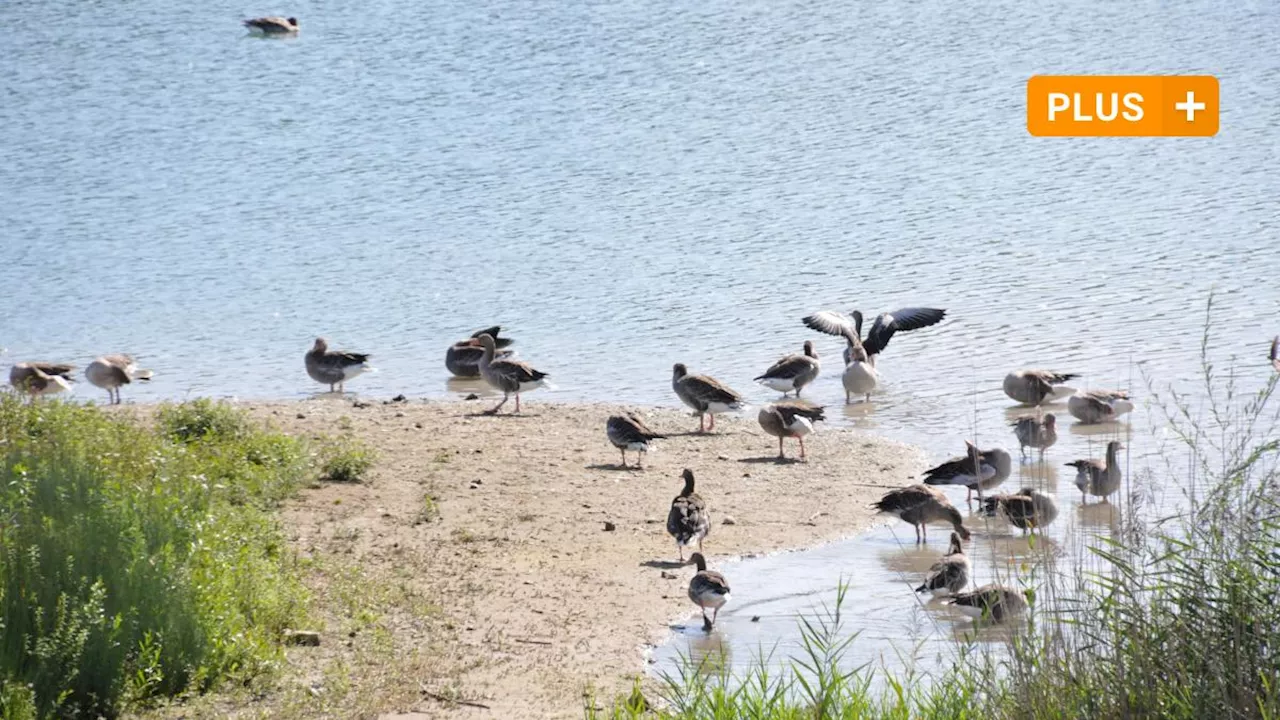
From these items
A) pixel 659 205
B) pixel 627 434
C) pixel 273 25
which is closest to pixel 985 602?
pixel 627 434

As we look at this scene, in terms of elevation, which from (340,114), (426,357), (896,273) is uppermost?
(340,114)

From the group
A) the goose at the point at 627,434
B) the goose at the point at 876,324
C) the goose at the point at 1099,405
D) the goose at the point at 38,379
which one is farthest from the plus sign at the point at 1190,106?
the goose at the point at 38,379

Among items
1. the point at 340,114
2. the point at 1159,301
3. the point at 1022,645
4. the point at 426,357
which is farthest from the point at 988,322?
the point at 340,114

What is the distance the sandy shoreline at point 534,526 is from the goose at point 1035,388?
6.37 feet

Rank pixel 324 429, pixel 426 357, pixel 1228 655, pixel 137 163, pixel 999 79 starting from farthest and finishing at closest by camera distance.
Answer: pixel 999 79 < pixel 137 163 < pixel 426 357 < pixel 324 429 < pixel 1228 655

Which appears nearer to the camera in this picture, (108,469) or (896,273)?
(108,469)

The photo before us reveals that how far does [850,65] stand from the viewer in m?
44.2

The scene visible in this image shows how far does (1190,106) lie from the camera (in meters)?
40.2

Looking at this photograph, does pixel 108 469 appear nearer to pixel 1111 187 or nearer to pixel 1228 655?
pixel 1228 655

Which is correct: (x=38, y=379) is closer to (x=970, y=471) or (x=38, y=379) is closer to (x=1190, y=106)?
(x=970, y=471)

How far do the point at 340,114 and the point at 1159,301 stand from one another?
25.0 m

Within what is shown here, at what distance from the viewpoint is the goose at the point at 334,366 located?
20.9 meters

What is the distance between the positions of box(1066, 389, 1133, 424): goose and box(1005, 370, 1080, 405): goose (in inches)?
27.4

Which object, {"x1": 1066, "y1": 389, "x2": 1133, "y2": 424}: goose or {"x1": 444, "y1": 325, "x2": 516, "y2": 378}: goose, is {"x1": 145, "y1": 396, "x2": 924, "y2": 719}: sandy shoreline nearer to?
{"x1": 444, "y1": 325, "x2": 516, "y2": 378}: goose
